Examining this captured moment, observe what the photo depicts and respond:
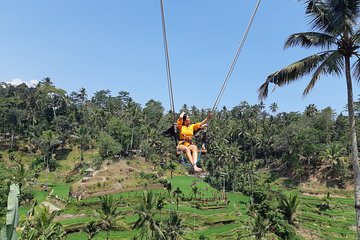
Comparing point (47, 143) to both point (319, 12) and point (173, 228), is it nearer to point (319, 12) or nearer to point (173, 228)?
point (173, 228)

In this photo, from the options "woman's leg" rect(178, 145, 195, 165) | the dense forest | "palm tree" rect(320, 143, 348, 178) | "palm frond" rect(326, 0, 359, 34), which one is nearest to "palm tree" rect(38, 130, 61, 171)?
the dense forest

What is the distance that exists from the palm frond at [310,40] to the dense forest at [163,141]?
4314 cm

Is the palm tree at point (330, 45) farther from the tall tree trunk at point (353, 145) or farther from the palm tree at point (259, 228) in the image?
the palm tree at point (259, 228)

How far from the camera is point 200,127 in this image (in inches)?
377

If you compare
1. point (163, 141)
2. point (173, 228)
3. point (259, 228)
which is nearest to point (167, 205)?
point (173, 228)

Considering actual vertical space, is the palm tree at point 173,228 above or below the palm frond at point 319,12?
below

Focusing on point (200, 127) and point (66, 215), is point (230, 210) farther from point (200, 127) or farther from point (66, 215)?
point (200, 127)

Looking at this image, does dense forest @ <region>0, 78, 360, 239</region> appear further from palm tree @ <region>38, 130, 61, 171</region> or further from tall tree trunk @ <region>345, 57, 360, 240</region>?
tall tree trunk @ <region>345, 57, 360, 240</region>

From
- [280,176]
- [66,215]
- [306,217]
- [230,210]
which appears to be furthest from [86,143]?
[306,217]

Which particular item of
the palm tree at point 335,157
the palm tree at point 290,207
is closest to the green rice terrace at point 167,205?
the palm tree at point 290,207

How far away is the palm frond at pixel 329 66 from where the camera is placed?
9281mm

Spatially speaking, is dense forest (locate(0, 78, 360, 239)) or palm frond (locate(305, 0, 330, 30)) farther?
dense forest (locate(0, 78, 360, 239))

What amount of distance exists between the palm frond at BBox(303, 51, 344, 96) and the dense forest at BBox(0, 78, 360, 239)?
42993 millimetres

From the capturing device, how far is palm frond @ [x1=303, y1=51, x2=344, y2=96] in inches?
365
